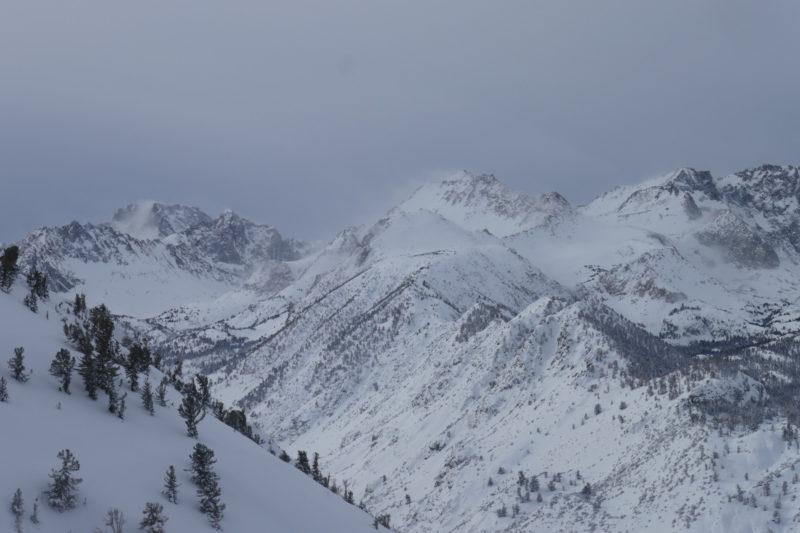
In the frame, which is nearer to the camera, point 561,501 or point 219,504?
point 219,504

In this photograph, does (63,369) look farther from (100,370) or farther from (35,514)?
(35,514)

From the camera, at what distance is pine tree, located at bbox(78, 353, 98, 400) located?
26875mm

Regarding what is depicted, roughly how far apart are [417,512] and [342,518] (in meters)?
62.9

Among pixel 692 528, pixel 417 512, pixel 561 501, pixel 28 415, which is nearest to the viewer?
pixel 28 415

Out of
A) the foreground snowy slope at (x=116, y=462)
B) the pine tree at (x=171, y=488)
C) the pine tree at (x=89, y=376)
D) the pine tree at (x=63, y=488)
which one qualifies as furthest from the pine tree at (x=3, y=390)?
the pine tree at (x=171, y=488)

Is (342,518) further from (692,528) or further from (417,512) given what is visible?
(417,512)

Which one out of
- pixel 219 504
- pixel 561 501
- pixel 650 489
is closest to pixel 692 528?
pixel 650 489

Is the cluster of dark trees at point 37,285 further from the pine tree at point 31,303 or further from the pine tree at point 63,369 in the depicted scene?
the pine tree at point 63,369

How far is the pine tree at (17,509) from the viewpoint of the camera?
647 inches

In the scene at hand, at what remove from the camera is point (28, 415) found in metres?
22.1

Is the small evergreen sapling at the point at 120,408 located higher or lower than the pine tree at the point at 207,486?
higher

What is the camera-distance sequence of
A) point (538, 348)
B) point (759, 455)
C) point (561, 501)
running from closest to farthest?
point (759, 455), point (561, 501), point (538, 348)

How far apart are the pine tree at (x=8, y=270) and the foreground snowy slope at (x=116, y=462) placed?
19.8 feet

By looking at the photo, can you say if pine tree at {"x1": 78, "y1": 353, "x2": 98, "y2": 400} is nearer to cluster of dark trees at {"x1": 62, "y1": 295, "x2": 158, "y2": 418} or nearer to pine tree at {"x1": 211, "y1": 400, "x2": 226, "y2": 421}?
cluster of dark trees at {"x1": 62, "y1": 295, "x2": 158, "y2": 418}
